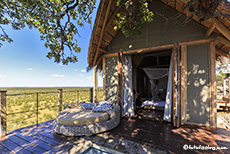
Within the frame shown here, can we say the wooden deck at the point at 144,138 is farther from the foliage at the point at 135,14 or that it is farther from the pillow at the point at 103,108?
the foliage at the point at 135,14

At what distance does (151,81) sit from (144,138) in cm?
446

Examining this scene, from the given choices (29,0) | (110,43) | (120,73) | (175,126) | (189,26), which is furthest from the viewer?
(110,43)

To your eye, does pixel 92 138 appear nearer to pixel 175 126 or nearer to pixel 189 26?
pixel 175 126

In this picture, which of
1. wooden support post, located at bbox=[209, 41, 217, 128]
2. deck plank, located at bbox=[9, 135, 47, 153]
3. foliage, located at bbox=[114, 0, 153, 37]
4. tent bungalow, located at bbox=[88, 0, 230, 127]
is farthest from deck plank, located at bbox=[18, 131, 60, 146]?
wooden support post, located at bbox=[209, 41, 217, 128]

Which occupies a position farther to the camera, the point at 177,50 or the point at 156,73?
the point at 156,73

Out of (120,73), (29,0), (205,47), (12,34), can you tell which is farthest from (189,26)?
(12,34)

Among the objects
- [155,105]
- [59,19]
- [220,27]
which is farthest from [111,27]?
[155,105]

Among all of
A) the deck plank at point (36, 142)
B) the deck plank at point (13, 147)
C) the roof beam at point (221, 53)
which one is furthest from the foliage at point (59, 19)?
the roof beam at point (221, 53)

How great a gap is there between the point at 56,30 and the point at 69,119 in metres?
2.96

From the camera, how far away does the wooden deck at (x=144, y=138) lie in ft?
6.62

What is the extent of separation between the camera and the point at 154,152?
1.84 meters

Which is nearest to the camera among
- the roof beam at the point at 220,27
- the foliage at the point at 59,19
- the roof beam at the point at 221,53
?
the roof beam at the point at 220,27

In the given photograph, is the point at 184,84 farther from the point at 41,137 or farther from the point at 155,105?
the point at 41,137

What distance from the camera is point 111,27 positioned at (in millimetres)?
3904
